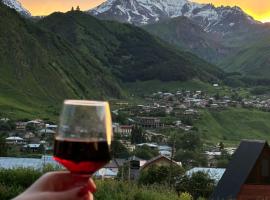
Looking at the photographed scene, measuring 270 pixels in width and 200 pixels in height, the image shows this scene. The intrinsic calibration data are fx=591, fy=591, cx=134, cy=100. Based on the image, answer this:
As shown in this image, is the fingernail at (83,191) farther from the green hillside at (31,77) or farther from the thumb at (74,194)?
the green hillside at (31,77)

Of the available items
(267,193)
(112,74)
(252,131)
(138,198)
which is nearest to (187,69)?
(112,74)

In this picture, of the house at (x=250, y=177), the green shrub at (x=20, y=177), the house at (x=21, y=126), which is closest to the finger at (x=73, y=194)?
the green shrub at (x=20, y=177)

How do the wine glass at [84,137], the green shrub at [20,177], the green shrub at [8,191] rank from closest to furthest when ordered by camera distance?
the wine glass at [84,137]
the green shrub at [8,191]
the green shrub at [20,177]

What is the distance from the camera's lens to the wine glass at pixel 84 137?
6.00ft

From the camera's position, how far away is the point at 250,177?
25.3 meters

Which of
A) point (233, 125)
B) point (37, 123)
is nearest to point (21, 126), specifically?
point (37, 123)

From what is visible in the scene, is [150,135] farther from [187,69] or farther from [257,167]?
[257,167]

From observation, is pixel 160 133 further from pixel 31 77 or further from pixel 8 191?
pixel 8 191

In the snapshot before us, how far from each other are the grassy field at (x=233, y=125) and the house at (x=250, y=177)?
286ft

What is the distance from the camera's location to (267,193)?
84.0 feet

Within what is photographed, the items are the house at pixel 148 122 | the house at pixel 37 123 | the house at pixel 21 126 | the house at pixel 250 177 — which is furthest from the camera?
the house at pixel 148 122

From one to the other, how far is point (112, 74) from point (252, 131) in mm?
71058

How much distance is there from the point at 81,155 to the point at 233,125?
130 meters

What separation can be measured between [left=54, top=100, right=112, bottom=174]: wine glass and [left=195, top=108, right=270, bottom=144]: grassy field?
368 ft
